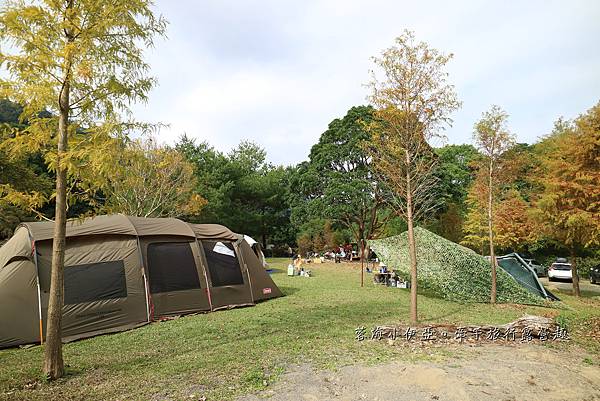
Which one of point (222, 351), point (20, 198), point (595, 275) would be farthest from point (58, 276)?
point (595, 275)

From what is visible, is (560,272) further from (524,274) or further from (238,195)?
(238,195)

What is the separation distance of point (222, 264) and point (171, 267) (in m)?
1.36

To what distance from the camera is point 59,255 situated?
475 cm

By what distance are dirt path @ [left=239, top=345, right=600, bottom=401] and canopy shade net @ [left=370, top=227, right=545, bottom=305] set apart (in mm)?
6201

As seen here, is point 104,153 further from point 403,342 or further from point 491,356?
point 491,356

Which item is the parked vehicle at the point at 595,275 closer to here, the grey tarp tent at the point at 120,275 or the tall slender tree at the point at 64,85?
the grey tarp tent at the point at 120,275

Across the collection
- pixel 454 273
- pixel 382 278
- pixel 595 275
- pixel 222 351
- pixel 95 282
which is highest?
pixel 95 282

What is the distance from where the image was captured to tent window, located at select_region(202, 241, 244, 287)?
923cm

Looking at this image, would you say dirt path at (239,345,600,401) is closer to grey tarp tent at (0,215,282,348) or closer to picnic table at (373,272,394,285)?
grey tarp tent at (0,215,282,348)

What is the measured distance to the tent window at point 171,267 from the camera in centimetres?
817

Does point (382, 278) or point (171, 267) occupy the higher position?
point (171, 267)

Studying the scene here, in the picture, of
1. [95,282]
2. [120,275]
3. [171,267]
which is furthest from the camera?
[171,267]

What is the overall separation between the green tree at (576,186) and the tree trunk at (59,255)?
14.3m

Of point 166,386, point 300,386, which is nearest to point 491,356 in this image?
point 300,386
